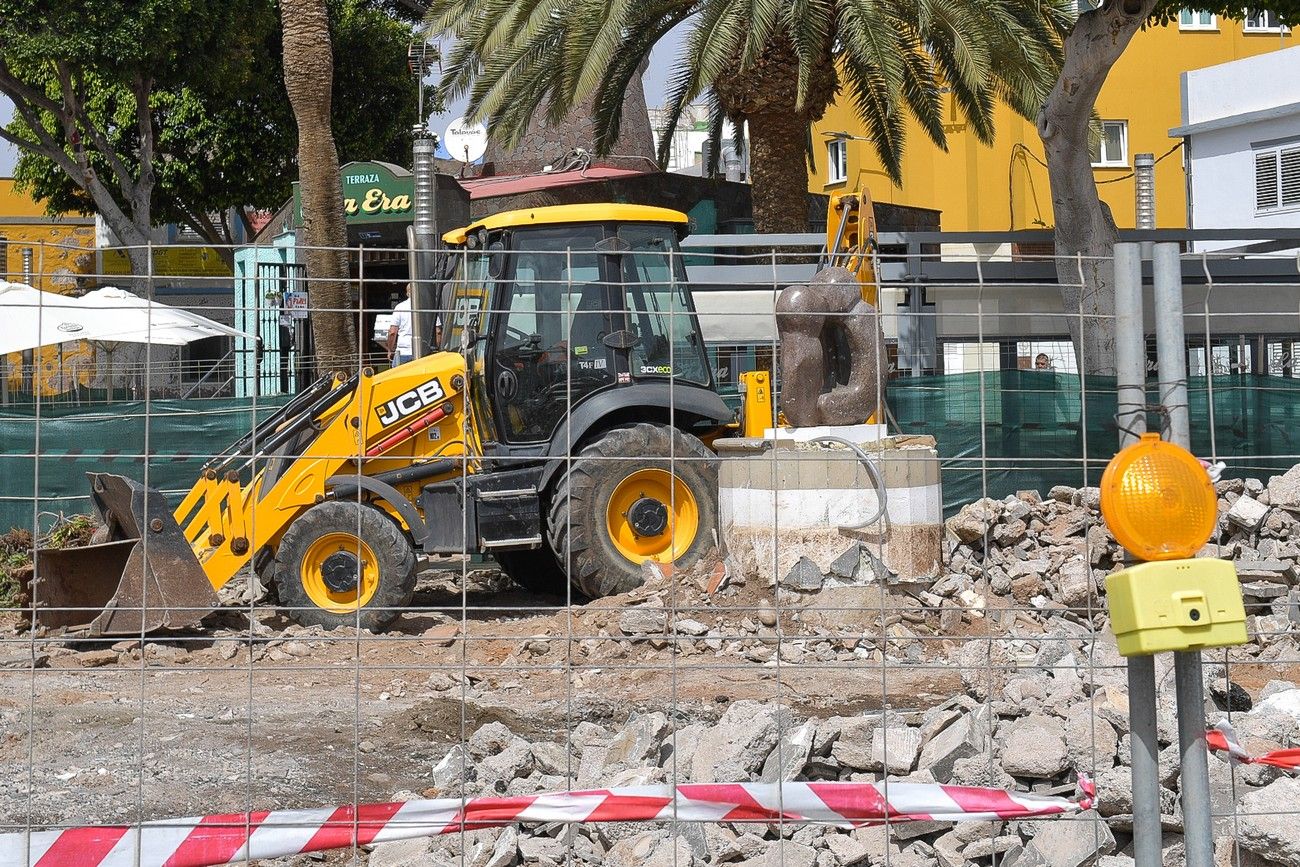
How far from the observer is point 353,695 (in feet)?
25.2

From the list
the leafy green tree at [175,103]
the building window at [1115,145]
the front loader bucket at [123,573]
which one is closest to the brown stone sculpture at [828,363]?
the front loader bucket at [123,573]

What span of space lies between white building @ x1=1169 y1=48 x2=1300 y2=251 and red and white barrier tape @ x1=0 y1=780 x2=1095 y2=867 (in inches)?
1012

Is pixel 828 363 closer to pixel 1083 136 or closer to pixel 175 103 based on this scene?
pixel 1083 136

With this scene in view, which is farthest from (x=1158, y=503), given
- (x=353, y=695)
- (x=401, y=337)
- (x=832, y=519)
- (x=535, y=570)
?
(x=401, y=337)

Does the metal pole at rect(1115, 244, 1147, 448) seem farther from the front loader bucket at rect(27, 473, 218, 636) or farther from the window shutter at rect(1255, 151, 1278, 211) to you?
the window shutter at rect(1255, 151, 1278, 211)

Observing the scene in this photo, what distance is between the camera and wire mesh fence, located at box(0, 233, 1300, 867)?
3953mm

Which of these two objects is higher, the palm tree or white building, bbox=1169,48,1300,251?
white building, bbox=1169,48,1300,251

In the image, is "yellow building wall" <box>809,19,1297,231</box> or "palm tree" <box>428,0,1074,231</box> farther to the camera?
"yellow building wall" <box>809,19,1297,231</box>

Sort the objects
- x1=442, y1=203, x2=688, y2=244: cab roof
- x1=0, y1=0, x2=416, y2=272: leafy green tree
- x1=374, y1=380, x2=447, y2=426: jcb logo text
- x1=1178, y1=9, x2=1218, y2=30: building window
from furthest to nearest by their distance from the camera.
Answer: x1=1178, y1=9, x2=1218, y2=30: building window < x1=0, y1=0, x2=416, y2=272: leafy green tree < x1=442, y1=203, x2=688, y2=244: cab roof < x1=374, y1=380, x2=447, y2=426: jcb logo text

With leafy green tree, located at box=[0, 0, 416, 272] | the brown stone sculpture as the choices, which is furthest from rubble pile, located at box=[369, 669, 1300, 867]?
leafy green tree, located at box=[0, 0, 416, 272]

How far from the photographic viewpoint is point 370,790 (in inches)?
224

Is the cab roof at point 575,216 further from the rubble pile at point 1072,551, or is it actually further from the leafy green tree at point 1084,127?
the leafy green tree at point 1084,127

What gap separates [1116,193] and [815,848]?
3168cm

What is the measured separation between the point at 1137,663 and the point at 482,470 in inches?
277
